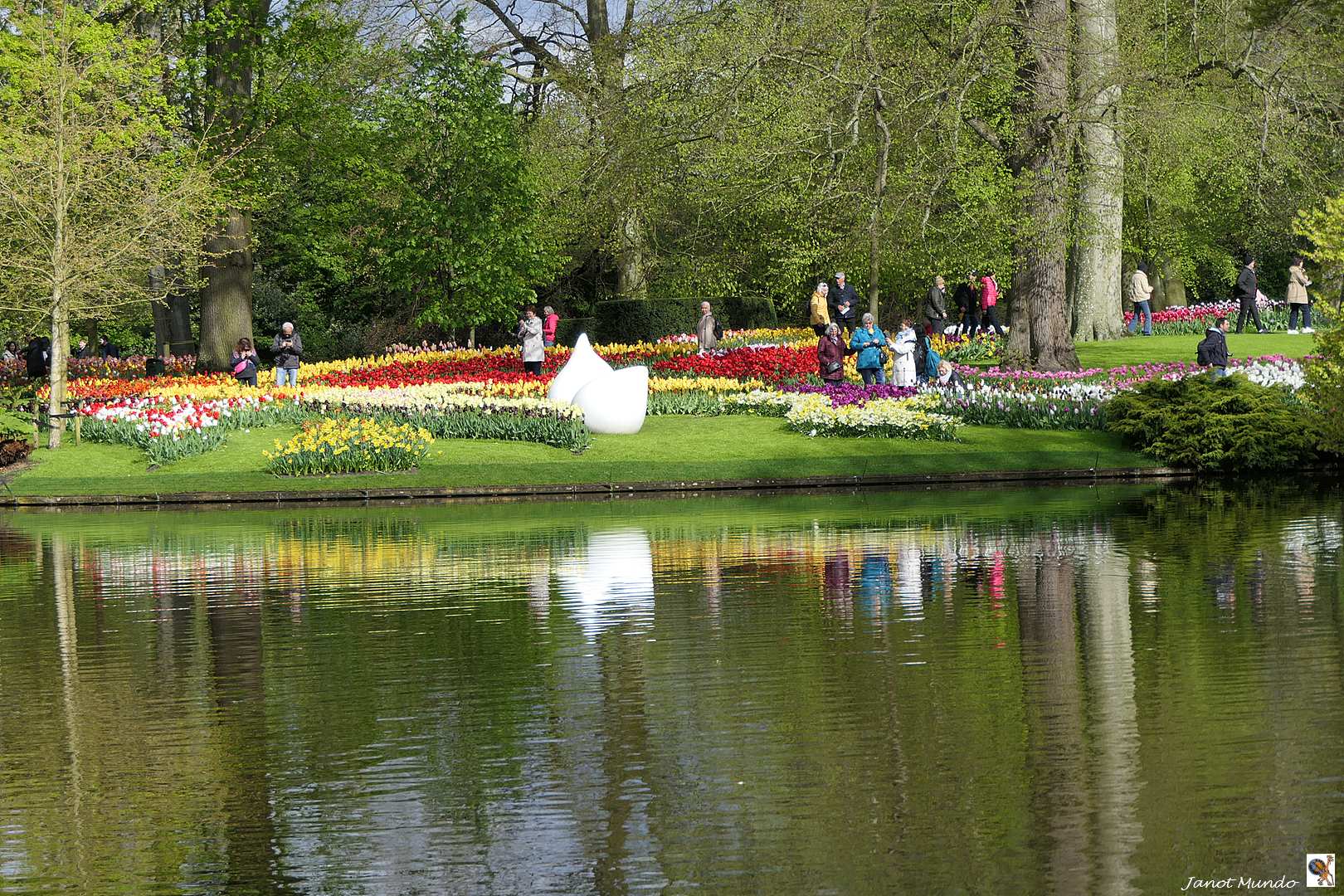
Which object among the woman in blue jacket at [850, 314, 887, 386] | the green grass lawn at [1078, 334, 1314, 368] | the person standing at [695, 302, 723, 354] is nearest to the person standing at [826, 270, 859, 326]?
the person standing at [695, 302, 723, 354]

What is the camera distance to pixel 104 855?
6.23 metres

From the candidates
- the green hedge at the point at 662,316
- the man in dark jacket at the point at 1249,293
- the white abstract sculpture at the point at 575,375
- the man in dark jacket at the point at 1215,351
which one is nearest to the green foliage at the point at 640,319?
the green hedge at the point at 662,316

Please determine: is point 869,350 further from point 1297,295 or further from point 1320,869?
point 1320,869

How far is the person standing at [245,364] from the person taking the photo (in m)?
29.6

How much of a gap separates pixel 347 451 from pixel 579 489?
3233 millimetres

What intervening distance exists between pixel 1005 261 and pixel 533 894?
2452 centimetres

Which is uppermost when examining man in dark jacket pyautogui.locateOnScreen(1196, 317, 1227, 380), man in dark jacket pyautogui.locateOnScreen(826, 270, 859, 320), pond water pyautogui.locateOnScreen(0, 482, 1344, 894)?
man in dark jacket pyautogui.locateOnScreen(826, 270, 859, 320)

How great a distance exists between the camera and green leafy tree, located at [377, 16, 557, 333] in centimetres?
3559

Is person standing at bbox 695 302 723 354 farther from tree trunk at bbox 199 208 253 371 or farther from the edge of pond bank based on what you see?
the edge of pond bank

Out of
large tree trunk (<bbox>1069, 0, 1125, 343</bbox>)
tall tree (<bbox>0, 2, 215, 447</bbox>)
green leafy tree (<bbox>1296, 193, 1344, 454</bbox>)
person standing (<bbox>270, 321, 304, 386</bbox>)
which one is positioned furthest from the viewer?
person standing (<bbox>270, 321, 304, 386</bbox>)

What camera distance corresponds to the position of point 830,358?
88.5ft

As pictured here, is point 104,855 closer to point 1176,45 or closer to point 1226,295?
point 1176,45

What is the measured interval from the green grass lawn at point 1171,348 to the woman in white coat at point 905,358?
4053 millimetres

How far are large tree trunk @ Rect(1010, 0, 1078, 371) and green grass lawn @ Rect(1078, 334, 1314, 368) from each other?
1.63m
